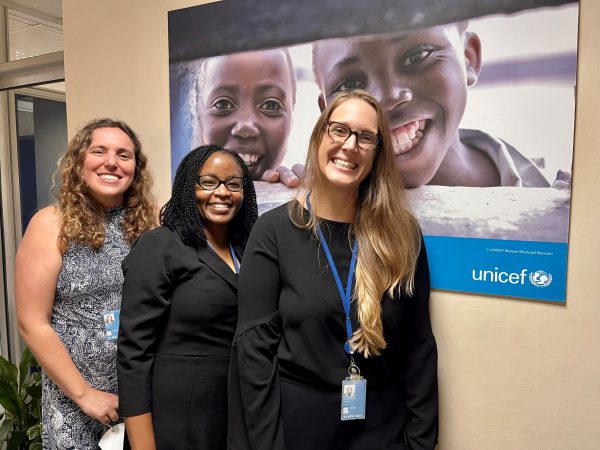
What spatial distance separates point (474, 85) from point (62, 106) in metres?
2.53

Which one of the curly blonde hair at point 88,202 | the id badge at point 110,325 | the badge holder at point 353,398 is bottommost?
the badge holder at point 353,398

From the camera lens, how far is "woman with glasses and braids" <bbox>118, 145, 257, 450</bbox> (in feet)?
4.21

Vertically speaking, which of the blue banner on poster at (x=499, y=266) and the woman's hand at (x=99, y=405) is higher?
the blue banner on poster at (x=499, y=266)

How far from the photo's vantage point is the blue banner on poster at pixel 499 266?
1.24 m

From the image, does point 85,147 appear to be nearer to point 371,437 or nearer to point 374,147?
point 374,147

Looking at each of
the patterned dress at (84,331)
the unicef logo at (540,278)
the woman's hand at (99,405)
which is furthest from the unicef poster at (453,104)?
the woman's hand at (99,405)

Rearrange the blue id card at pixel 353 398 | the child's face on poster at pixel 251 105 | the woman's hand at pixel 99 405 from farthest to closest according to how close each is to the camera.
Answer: the child's face on poster at pixel 251 105 < the woman's hand at pixel 99 405 < the blue id card at pixel 353 398

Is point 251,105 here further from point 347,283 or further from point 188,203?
point 347,283

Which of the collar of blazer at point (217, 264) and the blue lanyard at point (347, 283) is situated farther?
the collar of blazer at point (217, 264)

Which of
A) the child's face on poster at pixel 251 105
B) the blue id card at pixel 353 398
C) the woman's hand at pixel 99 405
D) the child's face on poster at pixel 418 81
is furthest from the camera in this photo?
the child's face on poster at pixel 251 105

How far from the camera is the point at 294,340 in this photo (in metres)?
1.20

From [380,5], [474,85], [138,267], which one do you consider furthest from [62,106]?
[474,85]

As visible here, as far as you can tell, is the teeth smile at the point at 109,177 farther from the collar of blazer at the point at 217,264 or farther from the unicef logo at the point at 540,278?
the unicef logo at the point at 540,278

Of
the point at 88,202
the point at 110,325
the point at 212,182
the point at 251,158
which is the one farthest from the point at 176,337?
the point at 251,158
